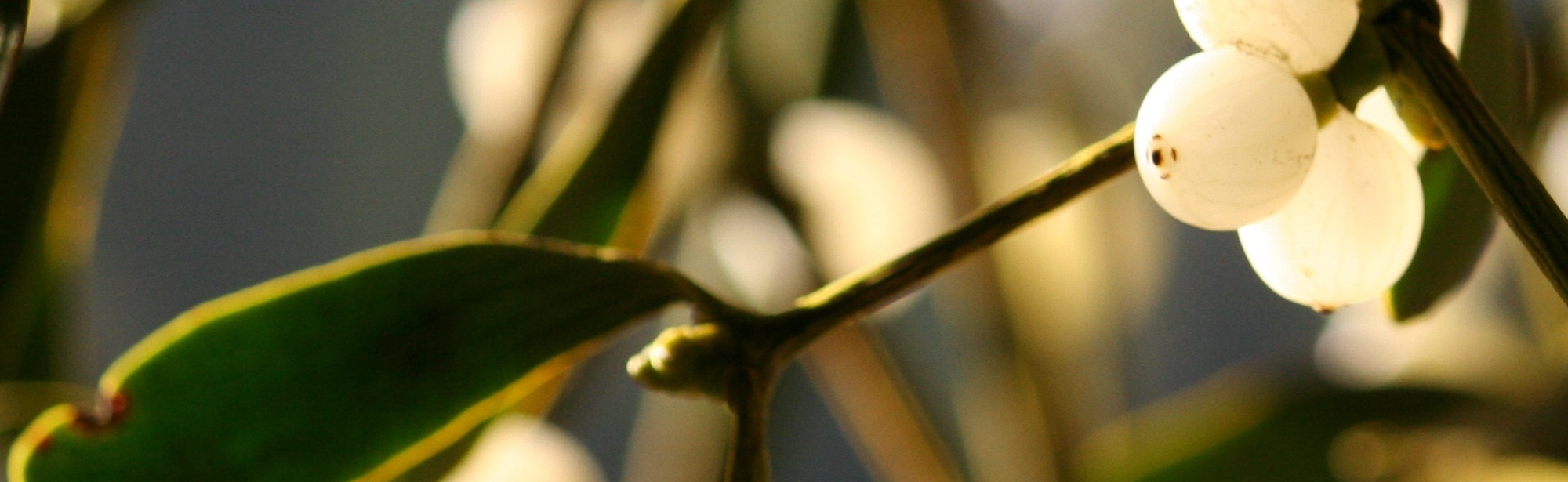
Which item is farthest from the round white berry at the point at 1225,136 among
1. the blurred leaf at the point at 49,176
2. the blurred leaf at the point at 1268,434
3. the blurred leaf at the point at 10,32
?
the blurred leaf at the point at 49,176

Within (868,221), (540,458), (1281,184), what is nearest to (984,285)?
(868,221)

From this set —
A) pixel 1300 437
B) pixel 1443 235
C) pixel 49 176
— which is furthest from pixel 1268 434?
pixel 49 176

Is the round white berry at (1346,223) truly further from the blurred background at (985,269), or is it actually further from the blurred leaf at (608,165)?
the blurred leaf at (608,165)

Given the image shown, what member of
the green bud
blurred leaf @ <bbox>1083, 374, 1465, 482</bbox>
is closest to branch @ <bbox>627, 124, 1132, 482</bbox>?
the green bud

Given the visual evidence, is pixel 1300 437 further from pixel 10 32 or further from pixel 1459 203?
pixel 10 32

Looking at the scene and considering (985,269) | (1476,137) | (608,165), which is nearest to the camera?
(1476,137)

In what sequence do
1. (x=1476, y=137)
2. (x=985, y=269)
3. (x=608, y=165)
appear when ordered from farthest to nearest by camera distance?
(x=985, y=269) < (x=608, y=165) < (x=1476, y=137)

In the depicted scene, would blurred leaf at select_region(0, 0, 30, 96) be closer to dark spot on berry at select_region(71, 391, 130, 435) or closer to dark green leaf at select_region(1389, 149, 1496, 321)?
dark spot on berry at select_region(71, 391, 130, 435)
